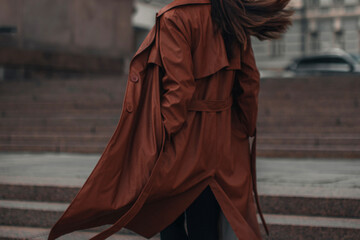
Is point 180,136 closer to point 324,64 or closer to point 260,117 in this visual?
point 260,117

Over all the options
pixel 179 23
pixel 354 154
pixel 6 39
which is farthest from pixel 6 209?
pixel 6 39

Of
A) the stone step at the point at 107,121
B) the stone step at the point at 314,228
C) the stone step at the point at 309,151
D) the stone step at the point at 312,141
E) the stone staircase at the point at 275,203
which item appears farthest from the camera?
the stone step at the point at 107,121

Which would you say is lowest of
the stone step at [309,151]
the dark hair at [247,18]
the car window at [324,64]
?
the car window at [324,64]

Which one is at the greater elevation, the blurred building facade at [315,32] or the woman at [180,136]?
the woman at [180,136]

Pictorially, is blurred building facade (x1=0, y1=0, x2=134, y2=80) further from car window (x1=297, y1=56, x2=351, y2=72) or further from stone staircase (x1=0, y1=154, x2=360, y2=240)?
stone staircase (x1=0, y1=154, x2=360, y2=240)

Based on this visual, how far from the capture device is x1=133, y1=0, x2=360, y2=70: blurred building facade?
113 feet

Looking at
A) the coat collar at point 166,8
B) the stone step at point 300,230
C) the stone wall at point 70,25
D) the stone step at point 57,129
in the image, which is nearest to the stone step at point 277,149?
the stone step at point 57,129

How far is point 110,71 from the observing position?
1852 cm

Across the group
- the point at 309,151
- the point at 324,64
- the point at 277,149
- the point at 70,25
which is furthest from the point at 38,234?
the point at 324,64

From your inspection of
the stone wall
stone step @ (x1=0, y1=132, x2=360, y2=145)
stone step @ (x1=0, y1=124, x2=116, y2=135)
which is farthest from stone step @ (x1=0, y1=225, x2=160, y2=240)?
the stone wall

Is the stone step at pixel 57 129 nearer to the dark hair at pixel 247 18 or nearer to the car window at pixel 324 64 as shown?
the dark hair at pixel 247 18

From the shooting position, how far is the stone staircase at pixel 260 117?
27.2ft

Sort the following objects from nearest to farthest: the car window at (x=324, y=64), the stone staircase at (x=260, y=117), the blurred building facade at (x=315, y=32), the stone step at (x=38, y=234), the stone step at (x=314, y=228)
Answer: the stone step at (x=314, y=228) → the stone step at (x=38, y=234) → the stone staircase at (x=260, y=117) → the car window at (x=324, y=64) → the blurred building facade at (x=315, y=32)

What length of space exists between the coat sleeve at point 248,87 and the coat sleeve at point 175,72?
0.31 m
